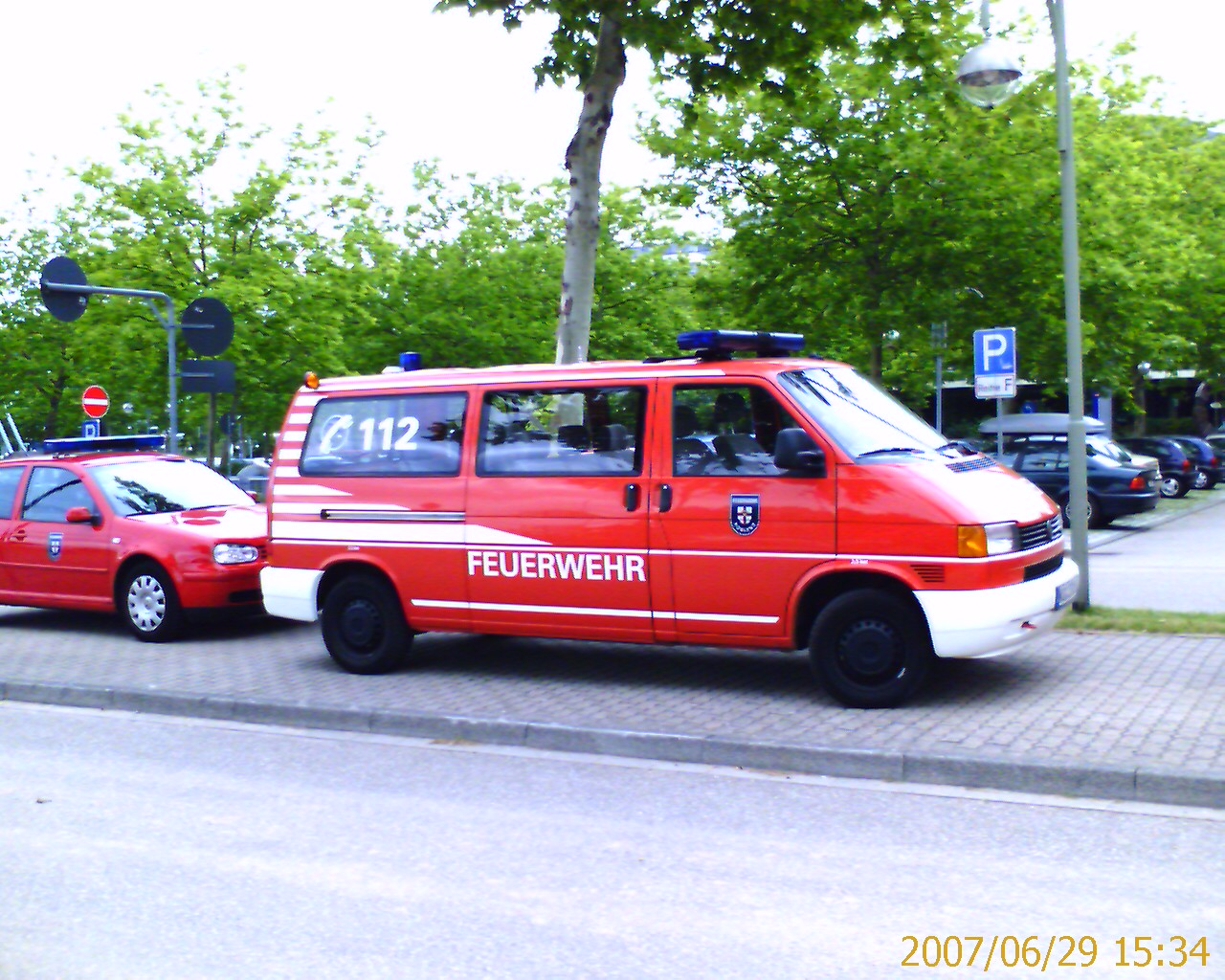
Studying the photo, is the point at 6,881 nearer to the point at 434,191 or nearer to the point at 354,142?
the point at 354,142

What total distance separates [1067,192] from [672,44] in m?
3.65

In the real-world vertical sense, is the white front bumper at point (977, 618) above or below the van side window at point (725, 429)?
below

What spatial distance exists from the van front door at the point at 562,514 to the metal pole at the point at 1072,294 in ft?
13.6

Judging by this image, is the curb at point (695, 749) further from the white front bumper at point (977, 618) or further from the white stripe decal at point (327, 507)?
the white stripe decal at point (327, 507)

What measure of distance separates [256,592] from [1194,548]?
1343cm

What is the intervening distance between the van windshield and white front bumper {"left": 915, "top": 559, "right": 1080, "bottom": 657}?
916 mm

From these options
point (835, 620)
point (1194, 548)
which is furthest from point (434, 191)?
point (835, 620)

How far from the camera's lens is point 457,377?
878 centimetres

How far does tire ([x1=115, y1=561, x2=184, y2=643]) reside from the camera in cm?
1088

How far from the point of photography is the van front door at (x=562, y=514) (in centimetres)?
805

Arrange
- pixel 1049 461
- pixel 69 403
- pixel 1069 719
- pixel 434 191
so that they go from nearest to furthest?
pixel 1069 719
pixel 1049 461
pixel 434 191
pixel 69 403

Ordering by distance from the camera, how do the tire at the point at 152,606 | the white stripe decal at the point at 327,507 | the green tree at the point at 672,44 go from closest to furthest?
the white stripe decal at the point at 327,507 < the tire at the point at 152,606 < the green tree at the point at 672,44

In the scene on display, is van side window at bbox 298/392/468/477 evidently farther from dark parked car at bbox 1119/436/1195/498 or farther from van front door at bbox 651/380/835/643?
dark parked car at bbox 1119/436/1195/498

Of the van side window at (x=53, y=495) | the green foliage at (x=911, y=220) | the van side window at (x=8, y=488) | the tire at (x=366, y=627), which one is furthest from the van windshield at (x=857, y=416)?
the green foliage at (x=911, y=220)
